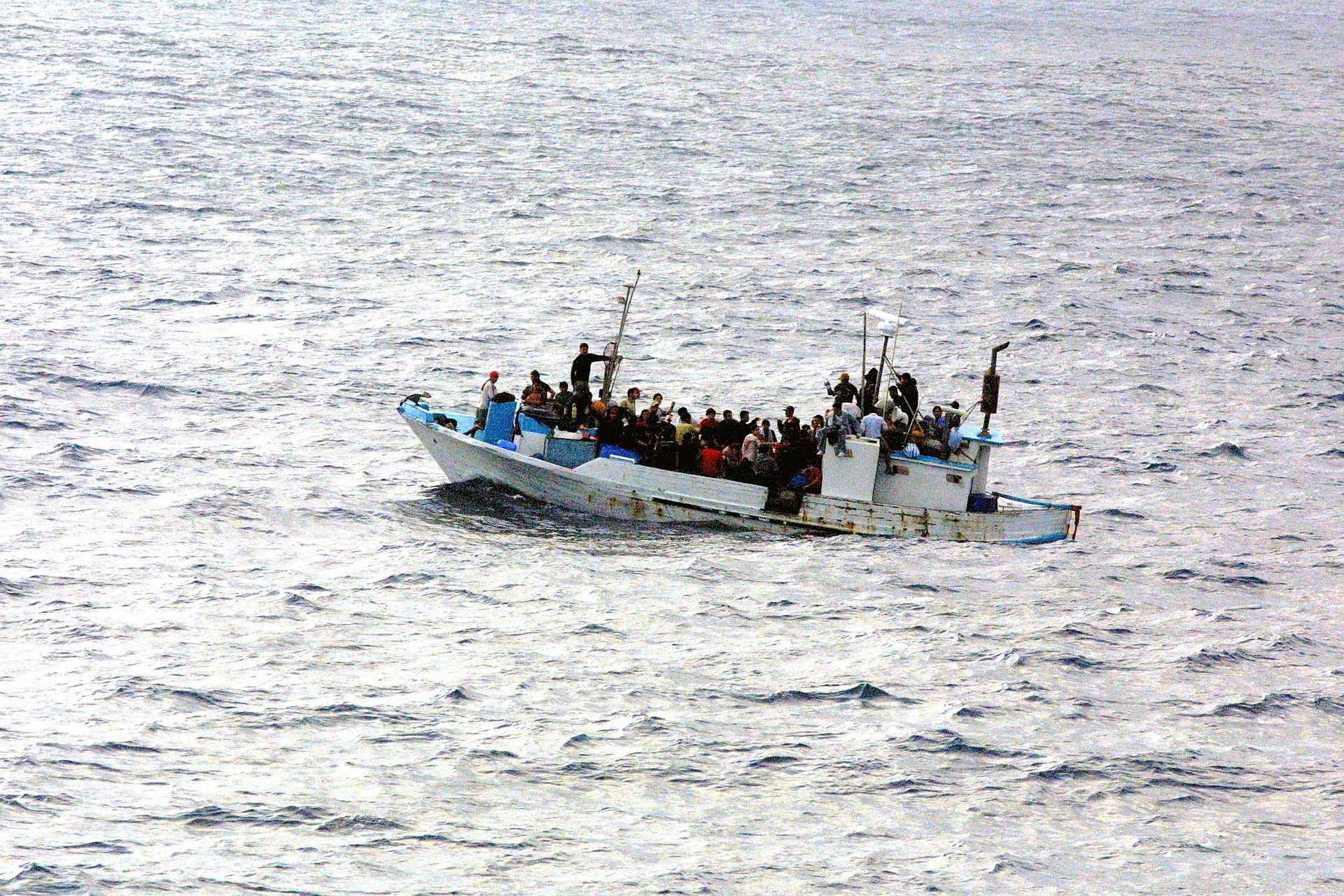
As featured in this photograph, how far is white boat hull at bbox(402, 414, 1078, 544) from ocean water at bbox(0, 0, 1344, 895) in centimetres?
41

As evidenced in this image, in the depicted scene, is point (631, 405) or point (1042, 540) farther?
point (631, 405)

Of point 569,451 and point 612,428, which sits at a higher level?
point 612,428

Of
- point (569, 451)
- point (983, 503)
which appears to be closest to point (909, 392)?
point (983, 503)

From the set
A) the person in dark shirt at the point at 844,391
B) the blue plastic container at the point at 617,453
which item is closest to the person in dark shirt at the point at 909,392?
the person in dark shirt at the point at 844,391

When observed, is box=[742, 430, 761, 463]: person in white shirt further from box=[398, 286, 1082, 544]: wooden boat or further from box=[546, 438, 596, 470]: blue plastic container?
box=[546, 438, 596, 470]: blue plastic container

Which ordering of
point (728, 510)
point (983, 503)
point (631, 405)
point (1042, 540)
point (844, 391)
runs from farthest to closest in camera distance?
point (631, 405)
point (1042, 540)
point (983, 503)
point (844, 391)
point (728, 510)

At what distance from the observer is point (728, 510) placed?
32375 mm

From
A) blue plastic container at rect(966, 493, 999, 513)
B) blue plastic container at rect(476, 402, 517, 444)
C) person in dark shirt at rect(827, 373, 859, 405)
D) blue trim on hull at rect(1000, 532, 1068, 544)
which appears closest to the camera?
person in dark shirt at rect(827, 373, 859, 405)

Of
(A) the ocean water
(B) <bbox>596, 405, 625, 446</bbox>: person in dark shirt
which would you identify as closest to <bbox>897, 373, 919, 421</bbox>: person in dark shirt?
(A) the ocean water

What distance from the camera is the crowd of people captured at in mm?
32438

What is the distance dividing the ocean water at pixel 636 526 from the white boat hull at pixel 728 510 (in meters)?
0.41

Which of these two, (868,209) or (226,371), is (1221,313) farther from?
(226,371)

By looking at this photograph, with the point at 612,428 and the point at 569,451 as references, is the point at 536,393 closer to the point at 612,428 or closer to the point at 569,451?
the point at 569,451

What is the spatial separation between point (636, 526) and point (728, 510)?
70.4 inches
